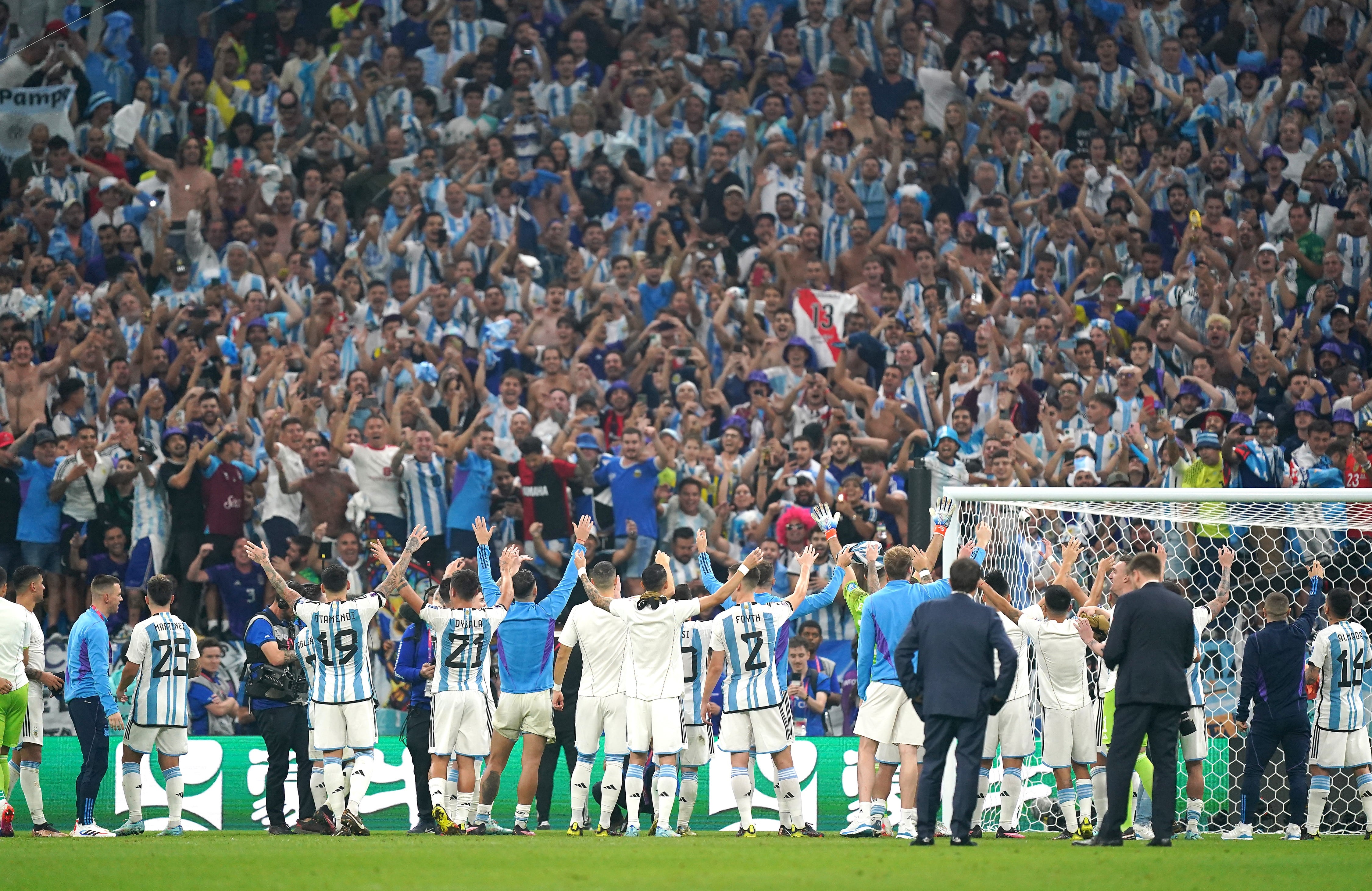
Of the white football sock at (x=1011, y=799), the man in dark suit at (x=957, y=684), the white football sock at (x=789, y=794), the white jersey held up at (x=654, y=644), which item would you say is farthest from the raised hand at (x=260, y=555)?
the white football sock at (x=1011, y=799)

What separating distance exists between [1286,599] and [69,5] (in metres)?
17.4

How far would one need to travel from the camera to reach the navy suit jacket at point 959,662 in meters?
10.4

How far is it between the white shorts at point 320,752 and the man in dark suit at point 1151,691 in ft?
16.1

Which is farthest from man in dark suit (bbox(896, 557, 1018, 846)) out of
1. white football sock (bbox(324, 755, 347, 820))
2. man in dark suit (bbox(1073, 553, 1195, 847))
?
white football sock (bbox(324, 755, 347, 820))

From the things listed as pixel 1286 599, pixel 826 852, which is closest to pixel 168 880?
pixel 826 852

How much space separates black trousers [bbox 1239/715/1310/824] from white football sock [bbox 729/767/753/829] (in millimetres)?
3664

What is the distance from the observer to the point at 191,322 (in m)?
18.4

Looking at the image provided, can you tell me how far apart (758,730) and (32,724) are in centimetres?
538

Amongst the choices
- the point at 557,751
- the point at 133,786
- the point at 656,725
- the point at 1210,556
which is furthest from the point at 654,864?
the point at 1210,556


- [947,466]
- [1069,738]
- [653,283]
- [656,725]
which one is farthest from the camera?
[653,283]

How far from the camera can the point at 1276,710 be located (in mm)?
12523

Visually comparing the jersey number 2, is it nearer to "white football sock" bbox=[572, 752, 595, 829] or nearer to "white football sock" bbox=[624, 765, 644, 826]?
"white football sock" bbox=[624, 765, 644, 826]

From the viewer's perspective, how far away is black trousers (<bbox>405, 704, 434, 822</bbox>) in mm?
12852

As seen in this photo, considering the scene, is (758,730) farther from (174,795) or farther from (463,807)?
(174,795)
